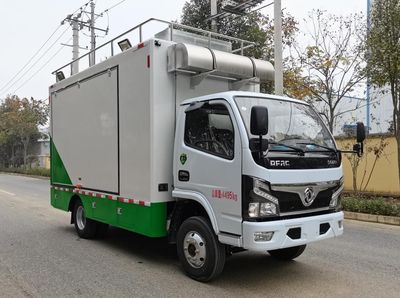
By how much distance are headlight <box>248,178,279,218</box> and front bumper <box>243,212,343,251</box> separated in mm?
127

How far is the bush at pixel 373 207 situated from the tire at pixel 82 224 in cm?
683

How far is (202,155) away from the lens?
237 inches

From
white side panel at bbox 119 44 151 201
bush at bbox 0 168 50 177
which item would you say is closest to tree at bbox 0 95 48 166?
bush at bbox 0 168 50 177

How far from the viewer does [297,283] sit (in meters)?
5.87

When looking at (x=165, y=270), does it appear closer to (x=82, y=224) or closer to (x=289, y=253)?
(x=289, y=253)

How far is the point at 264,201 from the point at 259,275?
57.4 inches

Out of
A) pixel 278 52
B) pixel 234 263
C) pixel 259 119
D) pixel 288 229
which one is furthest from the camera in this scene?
pixel 278 52

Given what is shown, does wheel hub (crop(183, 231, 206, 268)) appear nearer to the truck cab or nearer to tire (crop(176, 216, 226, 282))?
tire (crop(176, 216, 226, 282))

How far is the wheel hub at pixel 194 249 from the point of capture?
5.87m

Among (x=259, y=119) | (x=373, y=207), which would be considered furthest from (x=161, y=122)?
(x=373, y=207)

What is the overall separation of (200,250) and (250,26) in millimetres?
13993

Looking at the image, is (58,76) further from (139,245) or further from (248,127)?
(248,127)

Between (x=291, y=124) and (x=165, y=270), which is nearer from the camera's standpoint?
(x=291, y=124)

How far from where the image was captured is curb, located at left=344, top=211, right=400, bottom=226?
35.6ft
